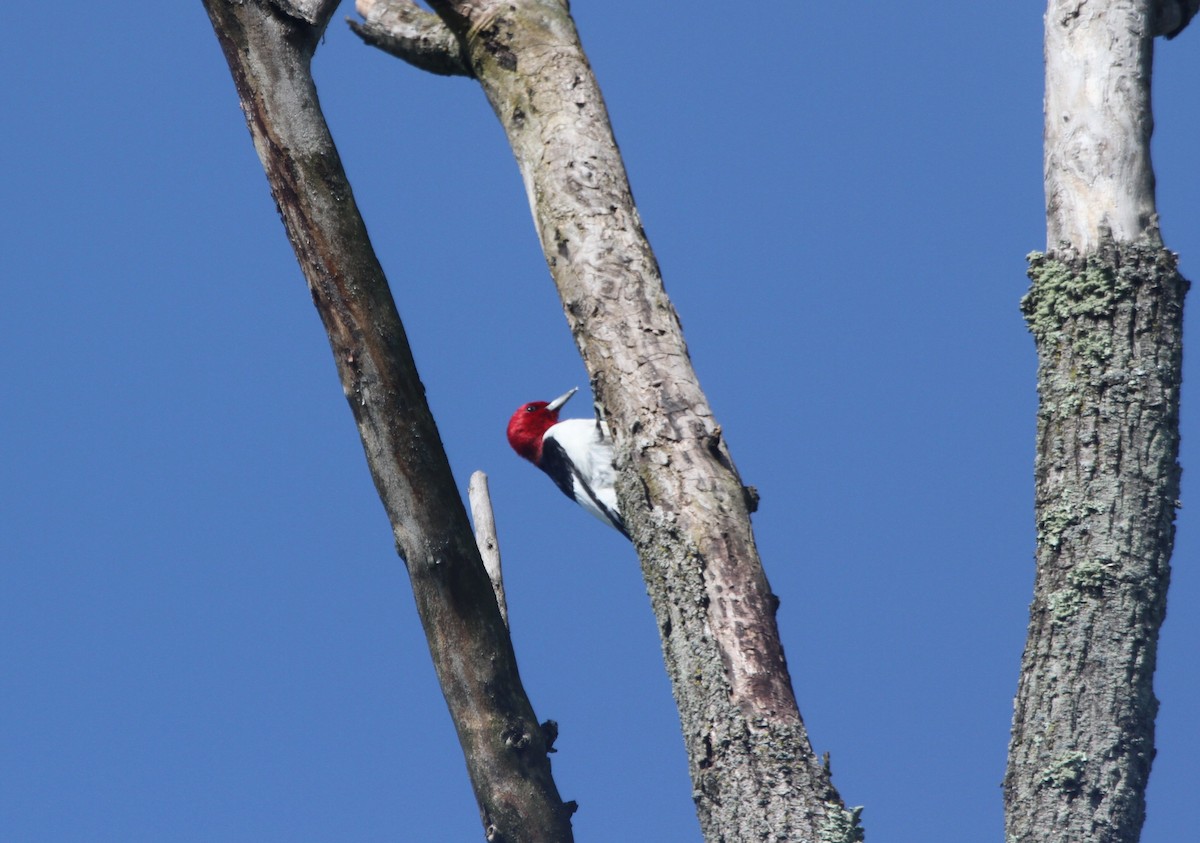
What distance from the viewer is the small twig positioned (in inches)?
139

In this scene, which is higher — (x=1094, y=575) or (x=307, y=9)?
(x=307, y=9)

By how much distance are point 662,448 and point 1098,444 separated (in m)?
0.94

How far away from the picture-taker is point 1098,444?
255cm

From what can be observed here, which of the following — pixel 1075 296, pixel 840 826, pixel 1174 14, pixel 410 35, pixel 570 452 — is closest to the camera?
pixel 840 826

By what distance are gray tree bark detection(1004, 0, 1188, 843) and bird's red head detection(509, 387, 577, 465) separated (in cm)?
331

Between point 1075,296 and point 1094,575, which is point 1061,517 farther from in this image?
point 1075,296

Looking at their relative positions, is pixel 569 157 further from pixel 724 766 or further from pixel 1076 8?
pixel 724 766

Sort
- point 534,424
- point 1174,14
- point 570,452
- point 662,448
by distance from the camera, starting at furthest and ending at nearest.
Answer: point 534,424, point 570,452, point 1174,14, point 662,448

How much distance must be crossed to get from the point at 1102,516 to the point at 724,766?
0.95 metres

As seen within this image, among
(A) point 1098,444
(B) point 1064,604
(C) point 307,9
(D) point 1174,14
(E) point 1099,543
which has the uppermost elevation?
(C) point 307,9

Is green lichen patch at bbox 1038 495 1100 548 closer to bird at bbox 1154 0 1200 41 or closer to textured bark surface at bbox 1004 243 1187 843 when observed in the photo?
→ textured bark surface at bbox 1004 243 1187 843

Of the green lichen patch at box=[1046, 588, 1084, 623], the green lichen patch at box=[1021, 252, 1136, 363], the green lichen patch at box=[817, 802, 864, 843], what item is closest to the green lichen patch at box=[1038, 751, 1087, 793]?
the green lichen patch at box=[1046, 588, 1084, 623]

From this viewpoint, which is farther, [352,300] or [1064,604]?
[352,300]

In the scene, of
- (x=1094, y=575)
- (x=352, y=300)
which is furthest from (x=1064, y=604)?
(x=352, y=300)
